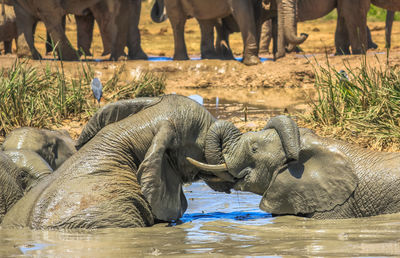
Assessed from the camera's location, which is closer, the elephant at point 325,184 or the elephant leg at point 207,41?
the elephant at point 325,184

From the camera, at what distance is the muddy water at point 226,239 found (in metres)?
5.18

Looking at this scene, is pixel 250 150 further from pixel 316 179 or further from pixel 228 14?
pixel 228 14

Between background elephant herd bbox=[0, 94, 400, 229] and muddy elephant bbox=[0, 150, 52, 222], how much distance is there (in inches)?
0.4

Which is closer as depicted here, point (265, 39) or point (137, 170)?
point (137, 170)

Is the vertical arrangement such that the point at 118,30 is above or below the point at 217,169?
below

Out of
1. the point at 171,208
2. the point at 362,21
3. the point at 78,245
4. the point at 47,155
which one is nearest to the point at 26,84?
the point at 47,155

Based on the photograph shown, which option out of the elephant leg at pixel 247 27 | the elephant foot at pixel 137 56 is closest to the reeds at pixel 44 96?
the elephant leg at pixel 247 27

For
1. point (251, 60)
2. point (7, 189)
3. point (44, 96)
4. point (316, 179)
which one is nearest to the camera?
point (316, 179)

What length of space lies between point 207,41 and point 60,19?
3.61m

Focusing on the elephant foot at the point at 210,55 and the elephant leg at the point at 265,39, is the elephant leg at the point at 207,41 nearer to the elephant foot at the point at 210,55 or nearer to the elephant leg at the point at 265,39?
the elephant foot at the point at 210,55

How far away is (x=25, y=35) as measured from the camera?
18938mm

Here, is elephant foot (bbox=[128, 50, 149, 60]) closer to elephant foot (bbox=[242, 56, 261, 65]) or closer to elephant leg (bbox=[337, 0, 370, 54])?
elephant foot (bbox=[242, 56, 261, 65])

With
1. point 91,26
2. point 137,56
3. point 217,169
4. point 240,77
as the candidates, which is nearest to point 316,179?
point 217,169

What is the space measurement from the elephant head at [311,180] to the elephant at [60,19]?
12.2 meters
